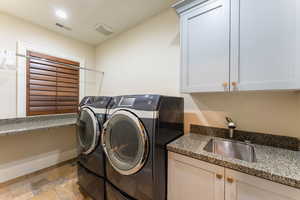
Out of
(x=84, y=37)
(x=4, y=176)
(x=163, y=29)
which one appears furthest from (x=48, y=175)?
(x=163, y=29)

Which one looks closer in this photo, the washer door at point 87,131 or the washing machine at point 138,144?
the washing machine at point 138,144

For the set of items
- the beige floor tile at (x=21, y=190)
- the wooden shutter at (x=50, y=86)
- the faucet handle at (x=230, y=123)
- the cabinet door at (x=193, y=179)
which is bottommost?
the beige floor tile at (x=21, y=190)

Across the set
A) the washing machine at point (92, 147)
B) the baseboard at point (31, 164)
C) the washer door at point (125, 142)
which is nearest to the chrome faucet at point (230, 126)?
the washer door at point (125, 142)

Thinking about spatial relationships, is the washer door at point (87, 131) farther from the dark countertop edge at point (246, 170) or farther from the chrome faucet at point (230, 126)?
the chrome faucet at point (230, 126)

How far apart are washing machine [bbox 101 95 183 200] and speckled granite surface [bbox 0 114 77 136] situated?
3.80ft

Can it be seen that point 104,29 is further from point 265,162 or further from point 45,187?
point 265,162

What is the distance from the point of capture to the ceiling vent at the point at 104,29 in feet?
7.45

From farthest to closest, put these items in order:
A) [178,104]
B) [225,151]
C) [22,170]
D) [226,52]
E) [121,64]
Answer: [121,64] → [22,170] → [178,104] → [225,151] → [226,52]

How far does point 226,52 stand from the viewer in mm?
1153

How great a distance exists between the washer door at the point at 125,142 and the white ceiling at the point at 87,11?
152 cm

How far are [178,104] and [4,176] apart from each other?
277 centimetres

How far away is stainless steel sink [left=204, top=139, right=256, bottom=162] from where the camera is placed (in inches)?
48.3

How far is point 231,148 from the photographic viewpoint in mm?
1349

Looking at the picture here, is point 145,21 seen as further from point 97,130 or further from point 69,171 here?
point 69,171
